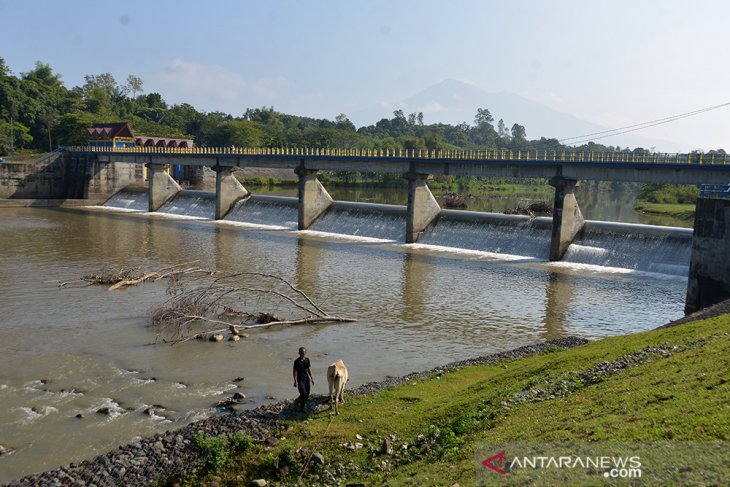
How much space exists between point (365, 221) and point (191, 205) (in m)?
28.9

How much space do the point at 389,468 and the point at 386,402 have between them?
478cm

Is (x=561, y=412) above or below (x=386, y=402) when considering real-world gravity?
above

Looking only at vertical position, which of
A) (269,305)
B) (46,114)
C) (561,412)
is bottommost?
(269,305)

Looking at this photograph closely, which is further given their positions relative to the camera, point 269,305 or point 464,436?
point 269,305

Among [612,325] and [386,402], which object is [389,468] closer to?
[386,402]

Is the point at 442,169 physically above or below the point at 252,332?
above

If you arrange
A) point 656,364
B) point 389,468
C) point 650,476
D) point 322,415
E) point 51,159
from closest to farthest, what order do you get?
point 650,476 < point 389,468 < point 656,364 < point 322,415 < point 51,159

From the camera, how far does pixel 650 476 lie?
918cm

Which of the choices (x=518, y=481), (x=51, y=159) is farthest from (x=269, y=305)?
(x=51, y=159)

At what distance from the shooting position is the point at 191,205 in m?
81.8

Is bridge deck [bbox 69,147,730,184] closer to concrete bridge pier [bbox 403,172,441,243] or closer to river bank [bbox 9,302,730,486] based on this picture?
concrete bridge pier [bbox 403,172,441,243]

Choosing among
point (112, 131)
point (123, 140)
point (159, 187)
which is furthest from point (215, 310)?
point (112, 131)

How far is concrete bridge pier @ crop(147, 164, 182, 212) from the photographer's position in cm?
8319

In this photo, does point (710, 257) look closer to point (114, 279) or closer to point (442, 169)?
point (442, 169)
